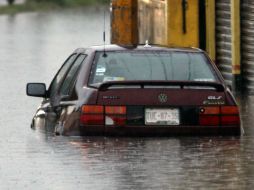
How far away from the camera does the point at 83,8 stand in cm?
7488

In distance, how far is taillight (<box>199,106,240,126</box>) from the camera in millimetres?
15414

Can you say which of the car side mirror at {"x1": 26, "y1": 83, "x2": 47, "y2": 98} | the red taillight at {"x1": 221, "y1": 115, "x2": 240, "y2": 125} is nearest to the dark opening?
the car side mirror at {"x1": 26, "y1": 83, "x2": 47, "y2": 98}

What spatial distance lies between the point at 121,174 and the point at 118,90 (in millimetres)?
2146

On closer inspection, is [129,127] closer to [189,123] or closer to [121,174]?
[189,123]

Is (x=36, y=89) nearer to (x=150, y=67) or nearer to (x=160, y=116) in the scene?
(x=150, y=67)

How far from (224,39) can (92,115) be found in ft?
39.6

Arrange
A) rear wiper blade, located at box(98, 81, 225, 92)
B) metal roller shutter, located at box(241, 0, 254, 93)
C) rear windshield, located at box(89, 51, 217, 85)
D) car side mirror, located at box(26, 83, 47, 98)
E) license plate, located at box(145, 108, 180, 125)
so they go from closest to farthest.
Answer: rear wiper blade, located at box(98, 81, 225, 92), license plate, located at box(145, 108, 180, 125), rear windshield, located at box(89, 51, 217, 85), car side mirror, located at box(26, 83, 47, 98), metal roller shutter, located at box(241, 0, 254, 93)

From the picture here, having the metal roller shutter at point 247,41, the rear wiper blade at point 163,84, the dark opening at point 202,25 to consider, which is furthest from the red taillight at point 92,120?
the dark opening at point 202,25

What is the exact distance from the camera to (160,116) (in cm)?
1536

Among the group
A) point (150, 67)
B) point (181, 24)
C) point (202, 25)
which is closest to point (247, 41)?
point (202, 25)

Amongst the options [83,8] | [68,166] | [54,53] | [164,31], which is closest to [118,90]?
[68,166]

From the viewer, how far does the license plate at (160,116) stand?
15.4 metres

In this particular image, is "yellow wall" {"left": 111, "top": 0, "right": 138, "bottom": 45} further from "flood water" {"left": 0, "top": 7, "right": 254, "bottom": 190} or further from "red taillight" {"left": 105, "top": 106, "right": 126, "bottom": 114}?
"red taillight" {"left": 105, "top": 106, "right": 126, "bottom": 114}

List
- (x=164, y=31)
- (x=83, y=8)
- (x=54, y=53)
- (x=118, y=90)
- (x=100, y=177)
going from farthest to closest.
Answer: (x=83, y=8) → (x=54, y=53) → (x=164, y=31) → (x=118, y=90) → (x=100, y=177)
